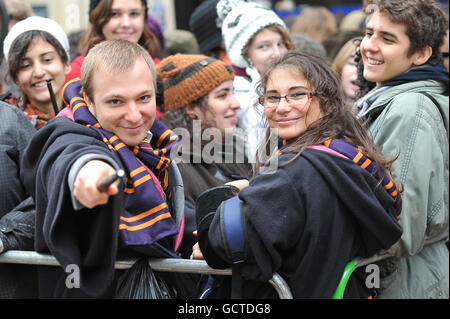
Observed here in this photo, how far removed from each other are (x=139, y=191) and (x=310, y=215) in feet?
2.48

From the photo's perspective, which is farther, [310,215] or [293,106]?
[293,106]

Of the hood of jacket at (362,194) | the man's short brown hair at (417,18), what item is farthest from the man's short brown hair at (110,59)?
the man's short brown hair at (417,18)

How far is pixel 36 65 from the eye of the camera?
12.9 feet

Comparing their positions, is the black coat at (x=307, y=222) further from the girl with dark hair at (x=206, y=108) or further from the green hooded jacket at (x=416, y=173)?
the girl with dark hair at (x=206, y=108)

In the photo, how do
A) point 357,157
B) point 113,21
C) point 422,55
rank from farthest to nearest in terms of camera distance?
point 113,21
point 422,55
point 357,157

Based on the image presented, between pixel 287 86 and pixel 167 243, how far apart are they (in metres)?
0.92

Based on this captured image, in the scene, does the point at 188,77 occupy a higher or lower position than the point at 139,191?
higher

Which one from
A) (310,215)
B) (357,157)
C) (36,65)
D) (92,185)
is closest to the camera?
(92,185)

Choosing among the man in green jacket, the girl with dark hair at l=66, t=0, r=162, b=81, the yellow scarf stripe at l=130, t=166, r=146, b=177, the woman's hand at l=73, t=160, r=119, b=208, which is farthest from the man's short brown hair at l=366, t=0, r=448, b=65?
the woman's hand at l=73, t=160, r=119, b=208

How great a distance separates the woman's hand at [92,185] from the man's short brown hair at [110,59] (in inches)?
23.9

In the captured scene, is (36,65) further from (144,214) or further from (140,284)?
(140,284)

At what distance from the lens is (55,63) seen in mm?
3988

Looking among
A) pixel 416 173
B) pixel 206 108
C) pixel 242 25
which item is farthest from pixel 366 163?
pixel 242 25
